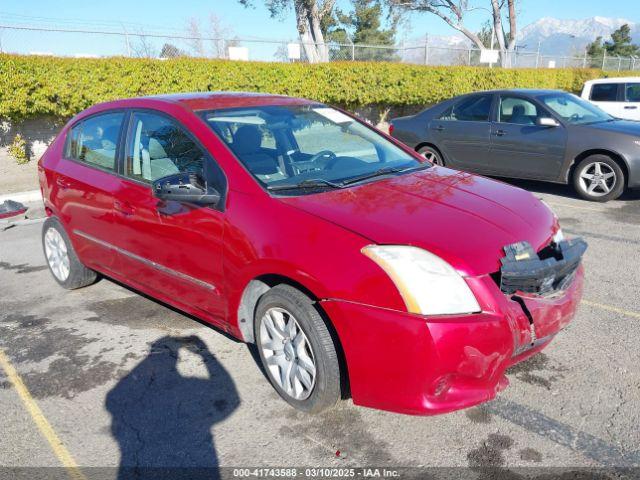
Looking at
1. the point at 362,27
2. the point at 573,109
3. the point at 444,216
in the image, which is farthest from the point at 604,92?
the point at 362,27

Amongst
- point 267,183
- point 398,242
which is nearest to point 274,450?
point 398,242

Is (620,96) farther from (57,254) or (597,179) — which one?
(57,254)

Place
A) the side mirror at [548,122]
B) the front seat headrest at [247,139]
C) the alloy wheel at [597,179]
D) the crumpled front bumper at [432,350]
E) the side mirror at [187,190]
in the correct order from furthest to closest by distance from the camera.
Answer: the side mirror at [548,122], the alloy wheel at [597,179], the front seat headrest at [247,139], the side mirror at [187,190], the crumpled front bumper at [432,350]

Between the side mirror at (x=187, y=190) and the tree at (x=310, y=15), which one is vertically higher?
the tree at (x=310, y=15)

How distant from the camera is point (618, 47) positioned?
50.7 m

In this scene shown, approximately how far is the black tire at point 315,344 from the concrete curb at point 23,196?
7.29 meters

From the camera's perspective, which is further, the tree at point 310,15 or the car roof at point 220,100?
the tree at point 310,15

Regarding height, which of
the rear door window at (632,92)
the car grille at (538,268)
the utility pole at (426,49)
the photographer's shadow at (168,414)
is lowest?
the photographer's shadow at (168,414)

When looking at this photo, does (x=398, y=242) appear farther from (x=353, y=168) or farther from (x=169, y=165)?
(x=169, y=165)

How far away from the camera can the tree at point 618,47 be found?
164 feet

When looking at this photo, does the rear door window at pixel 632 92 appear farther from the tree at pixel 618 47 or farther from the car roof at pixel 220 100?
the tree at pixel 618 47

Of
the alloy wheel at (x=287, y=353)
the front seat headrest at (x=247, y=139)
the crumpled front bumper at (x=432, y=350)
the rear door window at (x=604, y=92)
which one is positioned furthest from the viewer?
the rear door window at (x=604, y=92)

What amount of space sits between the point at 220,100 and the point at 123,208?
102 cm

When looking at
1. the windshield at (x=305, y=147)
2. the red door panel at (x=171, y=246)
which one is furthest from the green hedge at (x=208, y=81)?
the windshield at (x=305, y=147)
